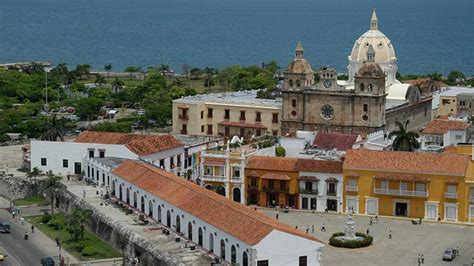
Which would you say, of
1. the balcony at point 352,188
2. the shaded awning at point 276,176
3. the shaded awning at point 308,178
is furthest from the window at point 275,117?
the balcony at point 352,188

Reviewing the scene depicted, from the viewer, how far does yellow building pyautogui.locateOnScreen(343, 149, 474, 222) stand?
72562 millimetres

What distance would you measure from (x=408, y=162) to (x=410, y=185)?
5.24ft

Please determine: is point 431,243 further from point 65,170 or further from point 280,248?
point 65,170

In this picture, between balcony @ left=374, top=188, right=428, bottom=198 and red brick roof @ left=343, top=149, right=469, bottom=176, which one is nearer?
red brick roof @ left=343, top=149, right=469, bottom=176

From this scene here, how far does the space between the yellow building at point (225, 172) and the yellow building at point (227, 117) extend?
20.2m

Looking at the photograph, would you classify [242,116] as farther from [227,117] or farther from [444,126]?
[444,126]

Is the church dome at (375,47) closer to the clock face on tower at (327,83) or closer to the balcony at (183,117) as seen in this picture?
the clock face on tower at (327,83)

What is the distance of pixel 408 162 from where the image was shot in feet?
243

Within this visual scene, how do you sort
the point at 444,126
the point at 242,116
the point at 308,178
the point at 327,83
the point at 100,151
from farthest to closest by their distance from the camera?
the point at 242,116, the point at 327,83, the point at 444,126, the point at 100,151, the point at 308,178

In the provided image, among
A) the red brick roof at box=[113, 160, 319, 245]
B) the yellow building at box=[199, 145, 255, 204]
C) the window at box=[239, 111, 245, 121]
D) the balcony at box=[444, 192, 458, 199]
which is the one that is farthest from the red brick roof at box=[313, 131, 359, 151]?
the window at box=[239, 111, 245, 121]

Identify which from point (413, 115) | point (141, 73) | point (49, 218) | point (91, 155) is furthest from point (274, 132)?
point (141, 73)

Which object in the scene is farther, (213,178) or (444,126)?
(444,126)

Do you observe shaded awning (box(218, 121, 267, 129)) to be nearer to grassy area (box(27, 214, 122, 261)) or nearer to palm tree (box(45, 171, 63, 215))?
palm tree (box(45, 171, 63, 215))

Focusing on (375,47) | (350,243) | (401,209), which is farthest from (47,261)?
(375,47)
